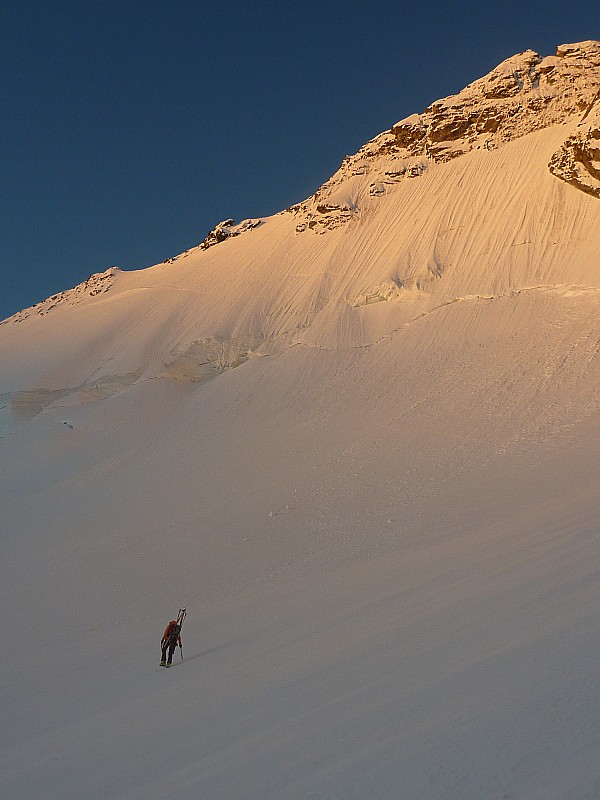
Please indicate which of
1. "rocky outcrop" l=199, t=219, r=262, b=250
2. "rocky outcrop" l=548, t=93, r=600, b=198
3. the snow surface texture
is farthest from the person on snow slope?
"rocky outcrop" l=199, t=219, r=262, b=250

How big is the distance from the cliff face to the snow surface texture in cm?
21

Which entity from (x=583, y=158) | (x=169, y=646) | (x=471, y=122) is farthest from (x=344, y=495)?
(x=471, y=122)

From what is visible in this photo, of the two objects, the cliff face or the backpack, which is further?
the cliff face

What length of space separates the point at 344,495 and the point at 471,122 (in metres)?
35.2

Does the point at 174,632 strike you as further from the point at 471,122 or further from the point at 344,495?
the point at 471,122

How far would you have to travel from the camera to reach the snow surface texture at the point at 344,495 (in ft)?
15.3

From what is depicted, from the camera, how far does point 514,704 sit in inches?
164

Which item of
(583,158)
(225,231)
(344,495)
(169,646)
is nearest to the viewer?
(169,646)

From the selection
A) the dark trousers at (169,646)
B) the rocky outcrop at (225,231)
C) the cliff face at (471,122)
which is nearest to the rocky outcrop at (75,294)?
the rocky outcrop at (225,231)

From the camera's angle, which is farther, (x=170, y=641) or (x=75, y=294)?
(x=75, y=294)

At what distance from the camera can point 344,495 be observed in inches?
673

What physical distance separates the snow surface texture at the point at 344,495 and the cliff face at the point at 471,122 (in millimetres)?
213

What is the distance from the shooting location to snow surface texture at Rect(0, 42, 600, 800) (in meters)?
4.68

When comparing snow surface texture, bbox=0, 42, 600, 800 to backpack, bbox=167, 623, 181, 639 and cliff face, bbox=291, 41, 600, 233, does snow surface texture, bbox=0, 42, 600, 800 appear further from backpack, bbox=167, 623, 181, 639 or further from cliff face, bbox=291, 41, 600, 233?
backpack, bbox=167, 623, 181, 639
